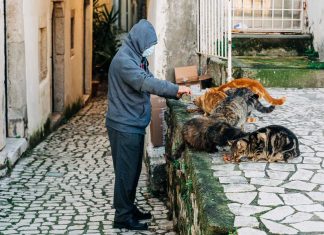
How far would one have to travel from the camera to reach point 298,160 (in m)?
6.32

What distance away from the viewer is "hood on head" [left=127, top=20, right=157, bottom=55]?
7082mm

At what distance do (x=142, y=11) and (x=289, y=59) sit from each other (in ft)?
8.70

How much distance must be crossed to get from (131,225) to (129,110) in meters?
1.25

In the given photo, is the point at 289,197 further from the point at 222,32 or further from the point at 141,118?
the point at 222,32

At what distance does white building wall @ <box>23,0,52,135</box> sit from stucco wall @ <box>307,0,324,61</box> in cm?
486

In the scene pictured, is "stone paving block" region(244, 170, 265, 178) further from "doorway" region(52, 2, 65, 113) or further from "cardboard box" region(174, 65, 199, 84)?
"doorway" region(52, 2, 65, 113)

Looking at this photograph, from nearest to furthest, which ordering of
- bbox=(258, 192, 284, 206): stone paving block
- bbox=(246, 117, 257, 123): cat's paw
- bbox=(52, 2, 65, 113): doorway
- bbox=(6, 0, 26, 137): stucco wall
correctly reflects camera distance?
bbox=(258, 192, 284, 206): stone paving block
bbox=(246, 117, 257, 123): cat's paw
bbox=(6, 0, 26, 137): stucco wall
bbox=(52, 2, 65, 113): doorway

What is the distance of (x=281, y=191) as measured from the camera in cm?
543

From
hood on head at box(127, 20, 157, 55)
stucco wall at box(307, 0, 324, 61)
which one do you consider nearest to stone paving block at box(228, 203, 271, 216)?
hood on head at box(127, 20, 157, 55)

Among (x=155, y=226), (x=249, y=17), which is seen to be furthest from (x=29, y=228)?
(x=249, y=17)

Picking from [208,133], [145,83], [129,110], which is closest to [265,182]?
[208,133]

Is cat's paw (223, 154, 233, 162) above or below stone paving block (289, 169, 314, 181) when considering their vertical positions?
above

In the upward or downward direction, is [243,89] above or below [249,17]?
below

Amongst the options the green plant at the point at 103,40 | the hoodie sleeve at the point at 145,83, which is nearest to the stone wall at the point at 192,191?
the hoodie sleeve at the point at 145,83
